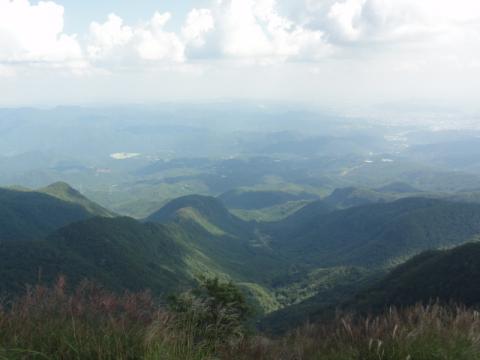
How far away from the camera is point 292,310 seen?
231ft

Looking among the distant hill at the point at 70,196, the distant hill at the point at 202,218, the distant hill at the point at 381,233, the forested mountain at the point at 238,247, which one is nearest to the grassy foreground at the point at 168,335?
the forested mountain at the point at 238,247

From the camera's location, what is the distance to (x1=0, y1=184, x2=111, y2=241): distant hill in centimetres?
12662

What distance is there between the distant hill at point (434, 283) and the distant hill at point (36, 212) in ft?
343

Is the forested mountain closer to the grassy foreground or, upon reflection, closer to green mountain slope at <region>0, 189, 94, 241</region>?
green mountain slope at <region>0, 189, 94, 241</region>

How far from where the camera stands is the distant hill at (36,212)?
127 metres

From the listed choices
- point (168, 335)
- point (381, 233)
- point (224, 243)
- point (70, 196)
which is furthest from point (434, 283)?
point (70, 196)

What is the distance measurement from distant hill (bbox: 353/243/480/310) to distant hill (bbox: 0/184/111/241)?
104631 millimetres

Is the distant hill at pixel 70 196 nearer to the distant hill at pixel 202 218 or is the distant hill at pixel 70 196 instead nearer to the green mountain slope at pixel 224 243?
the distant hill at pixel 202 218

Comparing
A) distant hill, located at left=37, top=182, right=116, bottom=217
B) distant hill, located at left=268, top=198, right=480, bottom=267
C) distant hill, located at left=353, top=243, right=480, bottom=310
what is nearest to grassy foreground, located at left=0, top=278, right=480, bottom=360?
distant hill, located at left=353, top=243, right=480, bottom=310

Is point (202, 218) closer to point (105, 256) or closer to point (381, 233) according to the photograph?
point (381, 233)

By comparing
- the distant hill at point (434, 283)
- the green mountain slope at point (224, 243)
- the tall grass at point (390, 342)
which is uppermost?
the tall grass at point (390, 342)

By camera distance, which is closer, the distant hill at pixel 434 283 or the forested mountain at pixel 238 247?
the distant hill at pixel 434 283

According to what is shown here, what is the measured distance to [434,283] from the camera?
4994 cm

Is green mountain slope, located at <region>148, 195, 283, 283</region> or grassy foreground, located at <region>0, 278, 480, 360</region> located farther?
green mountain slope, located at <region>148, 195, 283, 283</region>
